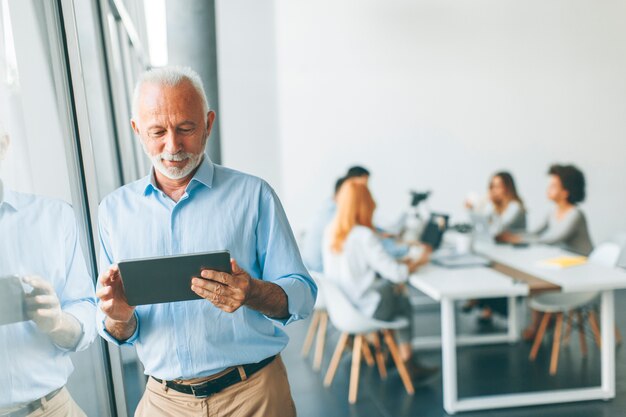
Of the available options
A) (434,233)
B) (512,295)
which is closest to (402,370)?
(512,295)

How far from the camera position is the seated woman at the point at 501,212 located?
5.12 meters

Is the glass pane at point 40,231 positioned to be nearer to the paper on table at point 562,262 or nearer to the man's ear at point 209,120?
the man's ear at point 209,120

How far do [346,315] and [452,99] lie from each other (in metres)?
3.85

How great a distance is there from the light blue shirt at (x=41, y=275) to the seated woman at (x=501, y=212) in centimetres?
397

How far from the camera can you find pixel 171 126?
1.50m

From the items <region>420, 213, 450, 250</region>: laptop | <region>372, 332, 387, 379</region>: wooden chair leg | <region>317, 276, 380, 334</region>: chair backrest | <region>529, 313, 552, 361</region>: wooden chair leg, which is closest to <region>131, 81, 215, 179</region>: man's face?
<region>317, 276, 380, 334</region>: chair backrest

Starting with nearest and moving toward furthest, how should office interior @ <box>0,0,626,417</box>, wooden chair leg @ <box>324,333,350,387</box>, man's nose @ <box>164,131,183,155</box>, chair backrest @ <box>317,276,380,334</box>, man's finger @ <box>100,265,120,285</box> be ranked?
man's finger @ <box>100,265,120,285</box> → man's nose @ <box>164,131,183,155</box> → chair backrest @ <box>317,276,380,334</box> → wooden chair leg @ <box>324,333,350,387</box> → office interior @ <box>0,0,626,417</box>

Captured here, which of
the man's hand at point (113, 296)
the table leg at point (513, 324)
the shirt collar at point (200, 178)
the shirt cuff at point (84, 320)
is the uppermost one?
the shirt collar at point (200, 178)

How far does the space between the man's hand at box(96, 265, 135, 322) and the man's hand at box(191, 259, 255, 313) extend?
0.66ft

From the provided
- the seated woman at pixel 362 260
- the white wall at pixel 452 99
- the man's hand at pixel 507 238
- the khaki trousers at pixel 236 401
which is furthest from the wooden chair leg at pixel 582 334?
the khaki trousers at pixel 236 401

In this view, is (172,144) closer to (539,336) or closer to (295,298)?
(295,298)

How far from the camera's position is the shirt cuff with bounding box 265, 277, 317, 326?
1.56 metres

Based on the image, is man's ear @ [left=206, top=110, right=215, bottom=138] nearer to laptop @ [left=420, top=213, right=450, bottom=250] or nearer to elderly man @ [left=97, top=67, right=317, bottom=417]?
elderly man @ [left=97, top=67, right=317, bottom=417]

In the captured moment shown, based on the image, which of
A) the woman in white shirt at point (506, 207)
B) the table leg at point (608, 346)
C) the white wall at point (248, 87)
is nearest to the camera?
the table leg at point (608, 346)
